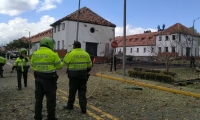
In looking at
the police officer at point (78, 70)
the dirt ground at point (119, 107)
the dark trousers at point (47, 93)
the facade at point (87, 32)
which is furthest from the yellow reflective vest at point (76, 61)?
the facade at point (87, 32)

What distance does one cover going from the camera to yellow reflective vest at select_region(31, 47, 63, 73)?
16.3ft

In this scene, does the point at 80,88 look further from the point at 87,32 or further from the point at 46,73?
the point at 87,32

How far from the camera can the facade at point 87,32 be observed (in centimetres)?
3381

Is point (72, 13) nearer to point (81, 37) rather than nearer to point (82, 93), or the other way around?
point (81, 37)

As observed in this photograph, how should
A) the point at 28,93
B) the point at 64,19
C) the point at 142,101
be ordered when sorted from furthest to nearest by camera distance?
the point at 64,19 < the point at 28,93 < the point at 142,101

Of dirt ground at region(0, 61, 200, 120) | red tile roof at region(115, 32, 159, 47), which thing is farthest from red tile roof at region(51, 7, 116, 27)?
dirt ground at region(0, 61, 200, 120)

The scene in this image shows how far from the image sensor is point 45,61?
16.3ft

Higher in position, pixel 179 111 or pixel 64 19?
pixel 64 19

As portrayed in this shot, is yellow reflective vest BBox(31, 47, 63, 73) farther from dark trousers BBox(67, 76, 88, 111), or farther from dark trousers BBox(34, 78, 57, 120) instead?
dark trousers BBox(67, 76, 88, 111)

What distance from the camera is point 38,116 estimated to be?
506 centimetres

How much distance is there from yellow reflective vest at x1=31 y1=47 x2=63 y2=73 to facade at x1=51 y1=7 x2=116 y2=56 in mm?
28516

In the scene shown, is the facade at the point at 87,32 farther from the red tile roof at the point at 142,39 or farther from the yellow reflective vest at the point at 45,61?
the yellow reflective vest at the point at 45,61

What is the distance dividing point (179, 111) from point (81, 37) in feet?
96.0

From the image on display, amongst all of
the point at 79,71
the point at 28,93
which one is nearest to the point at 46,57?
the point at 79,71
